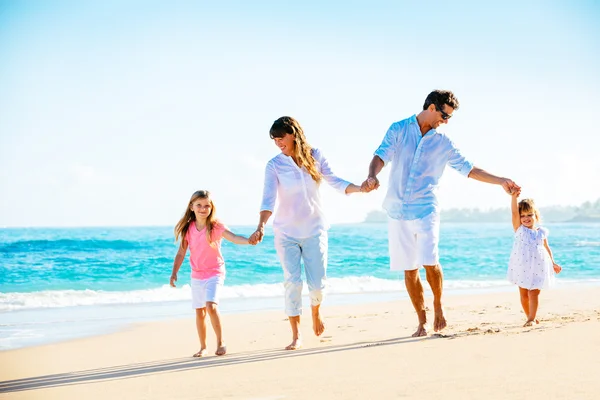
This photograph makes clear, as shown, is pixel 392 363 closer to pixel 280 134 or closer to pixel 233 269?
pixel 280 134

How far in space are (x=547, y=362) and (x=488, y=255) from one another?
23172mm

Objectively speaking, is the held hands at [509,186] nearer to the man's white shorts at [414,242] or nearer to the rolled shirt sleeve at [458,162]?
the rolled shirt sleeve at [458,162]

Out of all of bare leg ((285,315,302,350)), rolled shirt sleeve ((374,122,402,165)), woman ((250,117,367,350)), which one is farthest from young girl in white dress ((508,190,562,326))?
bare leg ((285,315,302,350))

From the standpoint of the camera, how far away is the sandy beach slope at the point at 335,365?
12.2ft

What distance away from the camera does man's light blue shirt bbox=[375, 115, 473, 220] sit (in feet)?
18.3

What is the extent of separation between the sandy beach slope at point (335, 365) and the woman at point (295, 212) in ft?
1.68

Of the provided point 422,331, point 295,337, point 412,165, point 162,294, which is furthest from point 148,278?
point 412,165

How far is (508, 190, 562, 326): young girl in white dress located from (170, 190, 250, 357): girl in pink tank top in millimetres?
2880

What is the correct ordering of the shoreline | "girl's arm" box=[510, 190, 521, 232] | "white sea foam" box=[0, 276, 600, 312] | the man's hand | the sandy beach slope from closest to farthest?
1. the sandy beach slope
2. the man's hand
3. "girl's arm" box=[510, 190, 521, 232]
4. the shoreline
5. "white sea foam" box=[0, 276, 600, 312]

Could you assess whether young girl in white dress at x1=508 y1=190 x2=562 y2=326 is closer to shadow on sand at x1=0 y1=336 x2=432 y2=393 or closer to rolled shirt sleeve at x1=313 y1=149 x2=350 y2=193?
shadow on sand at x1=0 y1=336 x2=432 y2=393

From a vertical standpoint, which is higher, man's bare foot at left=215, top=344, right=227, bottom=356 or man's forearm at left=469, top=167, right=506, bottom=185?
man's forearm at left=469, top=167, right=506, bottom=185

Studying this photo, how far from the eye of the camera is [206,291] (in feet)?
18.3

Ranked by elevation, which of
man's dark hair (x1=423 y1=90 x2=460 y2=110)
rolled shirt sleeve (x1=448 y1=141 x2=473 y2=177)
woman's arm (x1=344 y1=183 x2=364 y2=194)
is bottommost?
woman's arm (x1=344 y1=183 x2=364 y2=194)

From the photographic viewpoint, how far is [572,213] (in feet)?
311
